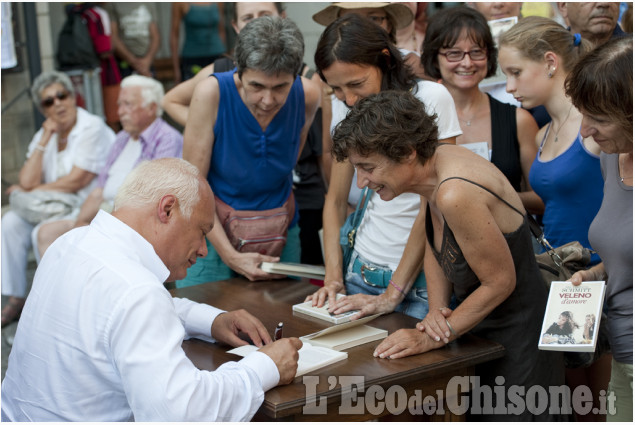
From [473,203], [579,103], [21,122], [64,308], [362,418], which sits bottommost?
[21,122]

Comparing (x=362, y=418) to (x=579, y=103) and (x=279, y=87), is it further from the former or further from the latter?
(x=279, y=87)

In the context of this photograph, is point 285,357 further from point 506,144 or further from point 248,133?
point 506,144

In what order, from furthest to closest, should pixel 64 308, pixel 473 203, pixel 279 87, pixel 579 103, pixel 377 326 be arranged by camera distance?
pixel 279 87 < pixel 377 326 < pixel 473 203 < pixel 579 103 < pixel 64 308

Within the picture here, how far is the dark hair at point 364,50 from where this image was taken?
289 centimetres

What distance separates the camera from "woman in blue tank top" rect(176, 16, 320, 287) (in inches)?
123

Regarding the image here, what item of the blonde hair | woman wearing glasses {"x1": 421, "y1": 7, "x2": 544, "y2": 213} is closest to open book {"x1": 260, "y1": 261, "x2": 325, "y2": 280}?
woman wearing glasses {"x1": 421, "y1": 7, "x2": 544, "y2": 213}

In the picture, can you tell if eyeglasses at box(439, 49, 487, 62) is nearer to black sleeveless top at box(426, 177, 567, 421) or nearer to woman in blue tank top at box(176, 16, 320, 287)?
woman in blue tank top at box(176, 16, 320, 287)

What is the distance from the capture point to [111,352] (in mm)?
1900

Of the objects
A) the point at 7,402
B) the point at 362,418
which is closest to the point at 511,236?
the point at 362,418

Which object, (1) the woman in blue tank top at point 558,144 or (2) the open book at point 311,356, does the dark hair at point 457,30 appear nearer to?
(1) the woman in blue tank top at point 558,144

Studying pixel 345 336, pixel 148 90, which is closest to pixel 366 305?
pixel 345 336

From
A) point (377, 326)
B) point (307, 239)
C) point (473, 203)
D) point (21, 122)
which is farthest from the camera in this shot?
point (21, 122)

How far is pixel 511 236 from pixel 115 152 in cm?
352

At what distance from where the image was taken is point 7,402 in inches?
84.5
